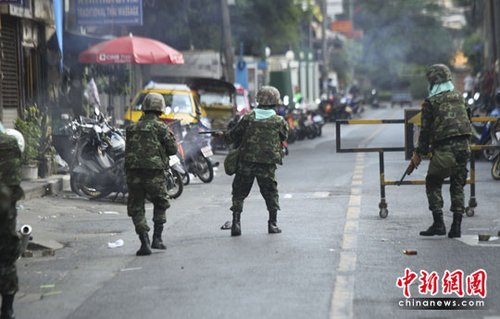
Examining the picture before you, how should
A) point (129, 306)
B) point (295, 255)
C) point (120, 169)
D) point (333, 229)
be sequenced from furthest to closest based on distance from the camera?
point (120, 169) → point (333, 229) → point (295, 255) → point (129, 306)

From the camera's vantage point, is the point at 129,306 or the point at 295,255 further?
the point at 295,255

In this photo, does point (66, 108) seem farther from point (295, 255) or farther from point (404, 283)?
point (404, 283)

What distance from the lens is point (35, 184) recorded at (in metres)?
16.2

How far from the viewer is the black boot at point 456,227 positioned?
428 inches

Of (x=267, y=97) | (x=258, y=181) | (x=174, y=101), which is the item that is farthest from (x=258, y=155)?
(x=174, y=101)

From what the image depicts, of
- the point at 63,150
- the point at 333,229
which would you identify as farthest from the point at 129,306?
the point at 63,150

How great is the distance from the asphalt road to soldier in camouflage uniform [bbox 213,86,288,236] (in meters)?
0.35

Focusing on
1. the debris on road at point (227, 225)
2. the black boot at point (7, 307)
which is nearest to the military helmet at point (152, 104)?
the debris on road at point (227, 225)

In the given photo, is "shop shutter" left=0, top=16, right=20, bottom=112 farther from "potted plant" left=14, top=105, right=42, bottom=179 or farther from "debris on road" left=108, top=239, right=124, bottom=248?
"debris on road" left=108, top=239, right=124, bottom=248

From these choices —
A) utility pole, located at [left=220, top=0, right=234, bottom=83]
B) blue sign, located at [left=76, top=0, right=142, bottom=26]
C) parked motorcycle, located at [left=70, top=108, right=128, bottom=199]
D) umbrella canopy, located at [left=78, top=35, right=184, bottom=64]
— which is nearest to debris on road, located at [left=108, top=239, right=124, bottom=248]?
parked motorcycle, located at [left=70, top=108, right=128, bottom=199]

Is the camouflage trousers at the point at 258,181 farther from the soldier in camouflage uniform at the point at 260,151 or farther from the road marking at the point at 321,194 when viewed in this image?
the road marking at the point at 321,194

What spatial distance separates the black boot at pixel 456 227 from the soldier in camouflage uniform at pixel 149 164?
2.97 m

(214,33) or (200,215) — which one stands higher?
(214,33)

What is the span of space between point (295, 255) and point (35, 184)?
750 cm
